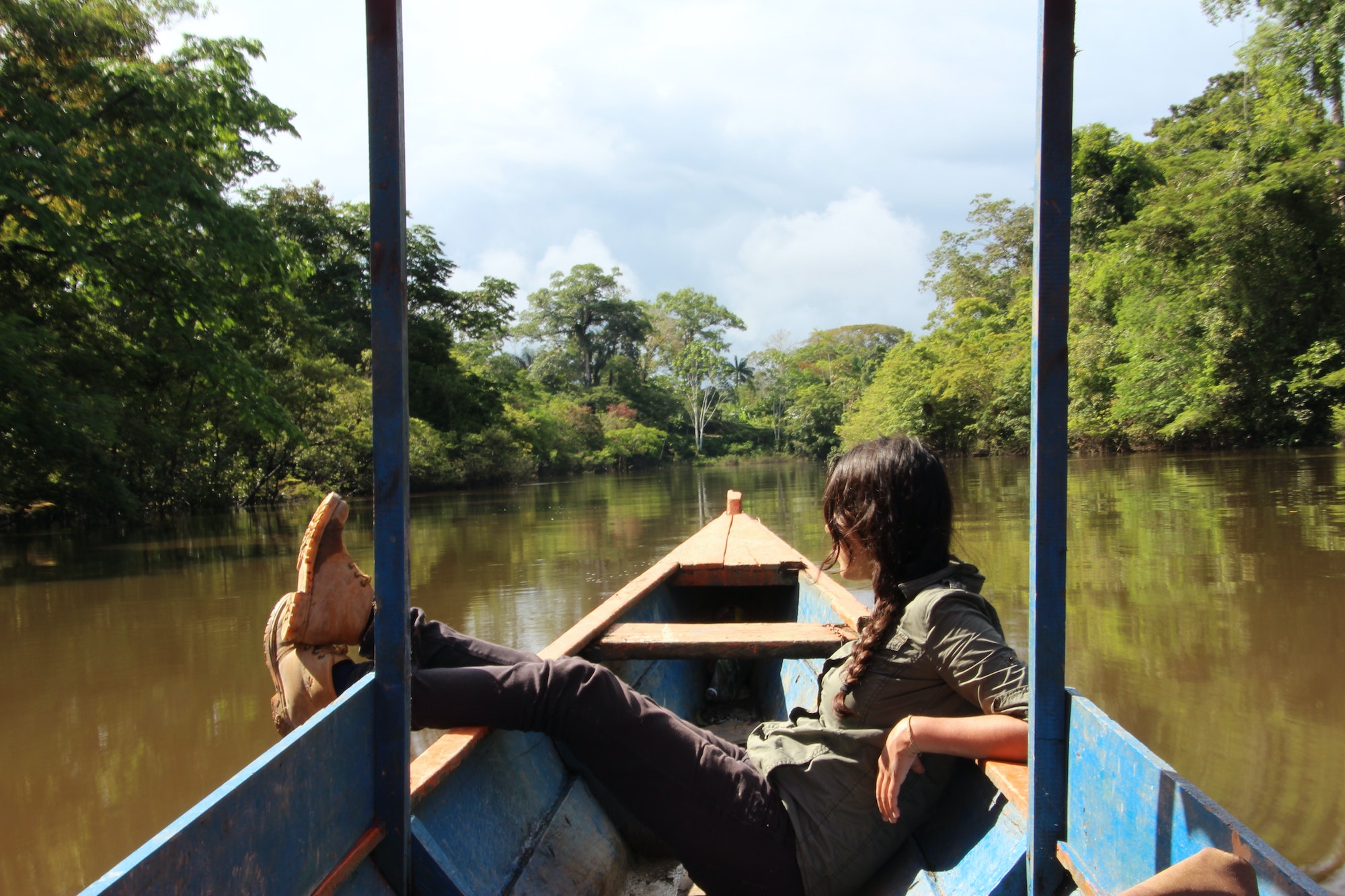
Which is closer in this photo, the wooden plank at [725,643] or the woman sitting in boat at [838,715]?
the woman sitting in boat at [838,715]

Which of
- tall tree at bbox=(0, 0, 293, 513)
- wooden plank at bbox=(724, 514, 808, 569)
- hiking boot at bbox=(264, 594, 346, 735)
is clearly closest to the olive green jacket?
hiking boot at bbox=(264, 594, 346, 735)

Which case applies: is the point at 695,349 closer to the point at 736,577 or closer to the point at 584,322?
the point at 584,322

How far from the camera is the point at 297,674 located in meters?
1.34

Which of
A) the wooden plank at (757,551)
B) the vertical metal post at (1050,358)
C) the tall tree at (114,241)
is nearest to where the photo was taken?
the vertical metal post at (1050,358)

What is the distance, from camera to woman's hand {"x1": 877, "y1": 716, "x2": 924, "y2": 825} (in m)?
1.15

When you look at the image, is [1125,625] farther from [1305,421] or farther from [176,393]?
[1305,421]

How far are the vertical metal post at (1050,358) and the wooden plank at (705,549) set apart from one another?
2595mm

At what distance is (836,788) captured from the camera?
4.05 ft

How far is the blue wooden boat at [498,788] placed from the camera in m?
0.85

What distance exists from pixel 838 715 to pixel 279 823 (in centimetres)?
77

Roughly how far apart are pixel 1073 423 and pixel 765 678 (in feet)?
57.0

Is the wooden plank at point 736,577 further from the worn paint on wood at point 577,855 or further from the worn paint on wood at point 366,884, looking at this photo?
the worn paint on wood at point 366,884

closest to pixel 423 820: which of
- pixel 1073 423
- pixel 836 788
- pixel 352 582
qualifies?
pixel 352 582

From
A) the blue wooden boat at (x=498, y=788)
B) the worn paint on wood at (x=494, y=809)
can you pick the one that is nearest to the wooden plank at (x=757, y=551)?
the worn paint on wood at (x=494, y=809)
